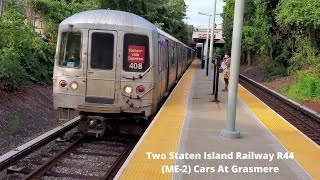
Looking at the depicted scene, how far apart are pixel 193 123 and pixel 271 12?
818 inches

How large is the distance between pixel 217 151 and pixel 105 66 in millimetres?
3408

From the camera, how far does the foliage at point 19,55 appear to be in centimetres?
1270

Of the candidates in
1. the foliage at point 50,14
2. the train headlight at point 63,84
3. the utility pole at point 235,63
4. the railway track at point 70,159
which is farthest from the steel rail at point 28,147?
the foliage at point 50,14

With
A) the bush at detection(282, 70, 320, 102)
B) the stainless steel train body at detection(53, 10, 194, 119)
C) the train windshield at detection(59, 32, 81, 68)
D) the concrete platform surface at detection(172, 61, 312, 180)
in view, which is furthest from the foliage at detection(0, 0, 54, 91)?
the bush at detection(282, 70, 320, 102)

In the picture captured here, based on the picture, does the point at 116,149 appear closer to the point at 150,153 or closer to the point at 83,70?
the point at 83,70

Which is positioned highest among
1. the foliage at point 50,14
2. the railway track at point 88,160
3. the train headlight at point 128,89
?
the foliage at point 50,14

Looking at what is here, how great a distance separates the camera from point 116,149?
382 inches

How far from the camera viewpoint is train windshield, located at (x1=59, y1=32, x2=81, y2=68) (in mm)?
9852

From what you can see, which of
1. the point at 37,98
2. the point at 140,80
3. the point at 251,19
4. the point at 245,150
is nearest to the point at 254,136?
the point at 245,150

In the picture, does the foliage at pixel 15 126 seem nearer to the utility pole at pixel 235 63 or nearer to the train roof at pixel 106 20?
the train roof at pixel 106 20

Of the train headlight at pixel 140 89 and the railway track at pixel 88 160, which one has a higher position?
the train headlight at pixel 140 89

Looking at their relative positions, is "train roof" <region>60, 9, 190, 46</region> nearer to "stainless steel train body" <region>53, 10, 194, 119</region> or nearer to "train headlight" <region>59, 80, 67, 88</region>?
"stainless steel train body" <region>53, 10, 194, 119</region>

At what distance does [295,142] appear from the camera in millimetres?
8789

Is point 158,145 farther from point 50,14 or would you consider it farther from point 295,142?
point 50,14
